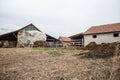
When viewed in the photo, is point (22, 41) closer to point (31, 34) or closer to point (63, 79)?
point (31, 34)

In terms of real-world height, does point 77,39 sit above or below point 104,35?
below

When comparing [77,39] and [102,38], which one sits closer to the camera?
[102,38]

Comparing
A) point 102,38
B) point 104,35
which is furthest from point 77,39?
point 104,35

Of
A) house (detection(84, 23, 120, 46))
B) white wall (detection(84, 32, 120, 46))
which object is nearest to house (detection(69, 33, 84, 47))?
white wall (detection(84, 32, 120, 46))

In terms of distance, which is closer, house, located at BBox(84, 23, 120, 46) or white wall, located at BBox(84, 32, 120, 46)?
house, located at BBox(84, 23, 120, 46)

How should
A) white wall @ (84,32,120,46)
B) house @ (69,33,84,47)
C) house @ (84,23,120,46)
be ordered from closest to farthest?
house @ (84,23,120,46)
white wall @ (84,32,120,46)
house @ (69,33,84,47)

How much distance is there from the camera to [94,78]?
15.0 ft

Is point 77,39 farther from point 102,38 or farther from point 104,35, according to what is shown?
point 104,35

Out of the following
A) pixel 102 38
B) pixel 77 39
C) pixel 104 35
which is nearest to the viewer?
pixel 104 35

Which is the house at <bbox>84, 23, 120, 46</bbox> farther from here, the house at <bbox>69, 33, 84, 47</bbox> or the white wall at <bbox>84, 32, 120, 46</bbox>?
the house at <bbox>69, 33, 84, 47</bbox>

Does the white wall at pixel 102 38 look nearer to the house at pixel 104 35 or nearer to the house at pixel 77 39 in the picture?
the house at pixel 104 35

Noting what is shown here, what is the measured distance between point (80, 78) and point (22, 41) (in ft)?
59.0

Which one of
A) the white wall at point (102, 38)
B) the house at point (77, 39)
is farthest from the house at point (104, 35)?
the house at point (77, 39)

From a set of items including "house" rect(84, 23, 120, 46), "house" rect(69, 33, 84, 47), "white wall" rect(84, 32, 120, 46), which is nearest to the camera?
"house" rect(84, 23, 120, 46)
